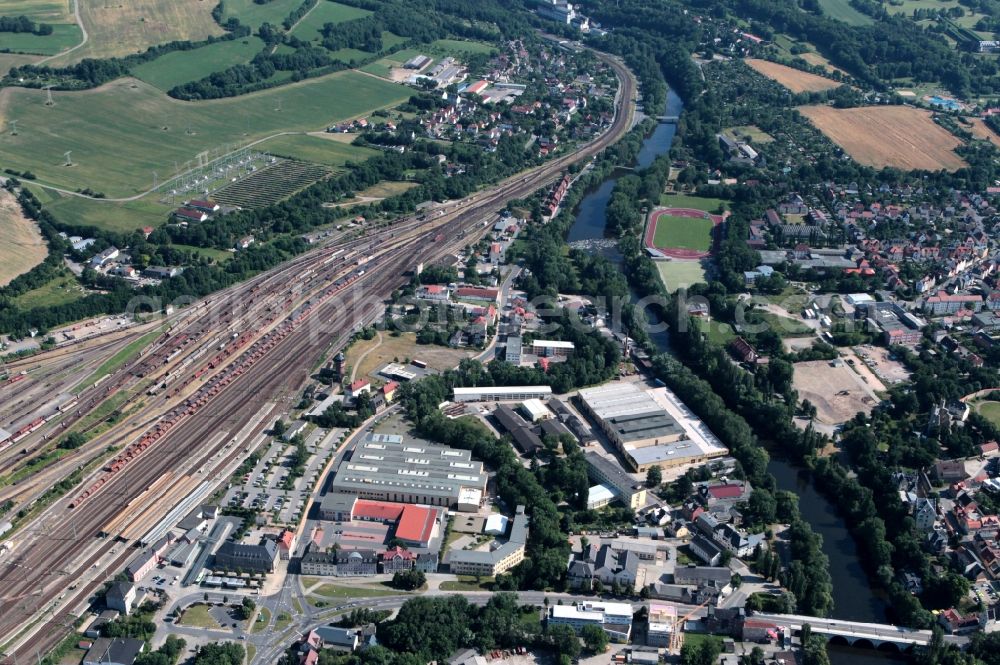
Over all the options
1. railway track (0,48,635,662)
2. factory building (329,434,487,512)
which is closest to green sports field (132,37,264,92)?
railway track (0,48,635,662)

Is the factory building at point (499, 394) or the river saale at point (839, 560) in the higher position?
the river saale at point (839, 560)

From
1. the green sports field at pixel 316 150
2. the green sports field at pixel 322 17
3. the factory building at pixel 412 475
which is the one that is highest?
the factory building at pixel 412 475

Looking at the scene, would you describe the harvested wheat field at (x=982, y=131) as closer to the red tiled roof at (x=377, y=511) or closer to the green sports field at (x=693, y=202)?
the green sports field at (x=693, y=202)

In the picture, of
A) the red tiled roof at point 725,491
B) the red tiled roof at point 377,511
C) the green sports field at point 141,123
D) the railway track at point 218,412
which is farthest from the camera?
the green sports field at point 141,123

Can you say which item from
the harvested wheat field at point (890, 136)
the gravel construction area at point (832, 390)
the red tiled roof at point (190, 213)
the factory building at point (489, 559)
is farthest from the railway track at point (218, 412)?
the harvested wheat field at point (890, 136)

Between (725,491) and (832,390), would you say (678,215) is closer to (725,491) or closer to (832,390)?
(832,390)

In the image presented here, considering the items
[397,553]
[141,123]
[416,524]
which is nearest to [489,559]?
[397,553]

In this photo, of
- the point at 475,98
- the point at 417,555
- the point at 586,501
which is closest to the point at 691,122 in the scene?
the point at 475,98
